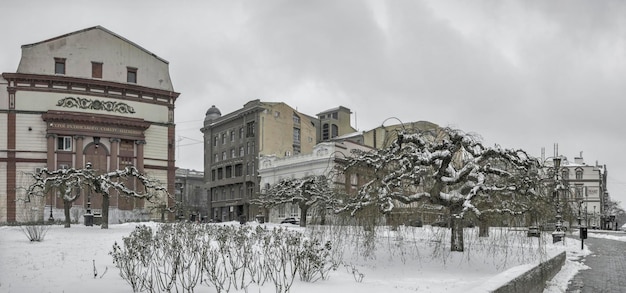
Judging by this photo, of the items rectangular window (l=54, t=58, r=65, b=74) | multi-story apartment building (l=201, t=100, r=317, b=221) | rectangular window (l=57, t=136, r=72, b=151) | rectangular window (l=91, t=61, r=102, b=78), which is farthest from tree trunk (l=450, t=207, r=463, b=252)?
multi-story apartment building (l=201, t=100, r=317, b=221)

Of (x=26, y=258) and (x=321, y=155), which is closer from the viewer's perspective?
(x=26, y=258)

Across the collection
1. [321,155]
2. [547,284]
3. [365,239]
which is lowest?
[547,284]

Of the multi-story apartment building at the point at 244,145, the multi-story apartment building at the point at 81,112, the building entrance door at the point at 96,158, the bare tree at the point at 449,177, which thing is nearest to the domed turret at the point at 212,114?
the multi-story apartment building at the point at 244,145

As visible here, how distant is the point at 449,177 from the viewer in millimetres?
17188

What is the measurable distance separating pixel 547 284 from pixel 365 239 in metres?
5.00

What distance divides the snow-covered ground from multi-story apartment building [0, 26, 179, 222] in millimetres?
20884

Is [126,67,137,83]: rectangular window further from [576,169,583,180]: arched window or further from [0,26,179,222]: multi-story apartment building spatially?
[576,169,583,180]: arched window

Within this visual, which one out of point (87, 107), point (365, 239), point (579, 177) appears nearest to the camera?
point (365, 239)

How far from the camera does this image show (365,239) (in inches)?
643

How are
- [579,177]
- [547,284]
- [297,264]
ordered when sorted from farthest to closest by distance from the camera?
[579,177] → [547,284] → [297,264]

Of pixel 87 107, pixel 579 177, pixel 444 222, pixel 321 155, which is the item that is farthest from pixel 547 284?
pixel 579 177

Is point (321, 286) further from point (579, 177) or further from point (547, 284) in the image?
point (579, 177)

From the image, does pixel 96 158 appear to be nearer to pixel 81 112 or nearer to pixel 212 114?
pixel 81 112

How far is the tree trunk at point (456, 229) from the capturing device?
51.6 feet
